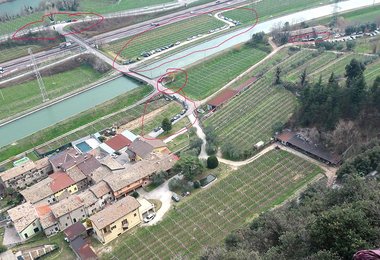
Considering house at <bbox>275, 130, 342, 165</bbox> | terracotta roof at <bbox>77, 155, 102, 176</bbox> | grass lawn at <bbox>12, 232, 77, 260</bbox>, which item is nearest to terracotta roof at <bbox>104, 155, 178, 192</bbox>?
terracotta roof at <bbox>77, 155, 102, 176</bbox>

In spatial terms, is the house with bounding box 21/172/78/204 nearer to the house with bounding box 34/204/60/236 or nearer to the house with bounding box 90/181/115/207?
the house with bounding box 34/204/60/236

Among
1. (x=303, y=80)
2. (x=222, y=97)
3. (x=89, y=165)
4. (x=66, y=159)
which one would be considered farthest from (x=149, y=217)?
(x=303, y=80)

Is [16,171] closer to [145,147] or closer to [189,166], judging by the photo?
[145,147]

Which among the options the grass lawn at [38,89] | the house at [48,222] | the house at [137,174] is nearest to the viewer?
the house at [48,222]

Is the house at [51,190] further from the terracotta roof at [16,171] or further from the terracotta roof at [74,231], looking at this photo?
the terracotta roof at [74,231]

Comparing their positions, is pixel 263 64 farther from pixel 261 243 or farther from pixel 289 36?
pixel 261 243

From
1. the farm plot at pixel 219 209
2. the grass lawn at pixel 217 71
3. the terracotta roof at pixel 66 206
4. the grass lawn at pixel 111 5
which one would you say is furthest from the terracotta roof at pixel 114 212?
the grass lawn at pixel 111 5

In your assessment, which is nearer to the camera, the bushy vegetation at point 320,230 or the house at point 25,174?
the bushy vegetation at point 320,230
